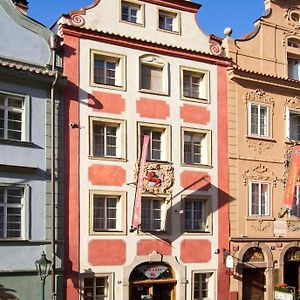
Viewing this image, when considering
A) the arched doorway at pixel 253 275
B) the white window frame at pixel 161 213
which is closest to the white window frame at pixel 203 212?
the white window frame at pixel 161 213

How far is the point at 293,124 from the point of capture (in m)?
26.0

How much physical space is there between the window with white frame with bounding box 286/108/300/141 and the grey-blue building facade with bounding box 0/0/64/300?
10530 millimetres

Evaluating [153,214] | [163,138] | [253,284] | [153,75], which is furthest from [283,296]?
[153,75]

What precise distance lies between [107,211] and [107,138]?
2.63 metres

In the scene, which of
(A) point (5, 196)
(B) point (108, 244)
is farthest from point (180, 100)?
(A) point (5, 196)

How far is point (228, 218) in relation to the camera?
23312 millimetres

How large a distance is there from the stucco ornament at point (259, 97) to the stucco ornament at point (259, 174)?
252 centimetres

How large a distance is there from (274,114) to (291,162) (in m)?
2.15

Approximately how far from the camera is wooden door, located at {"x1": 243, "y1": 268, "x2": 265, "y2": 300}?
23.7 metres

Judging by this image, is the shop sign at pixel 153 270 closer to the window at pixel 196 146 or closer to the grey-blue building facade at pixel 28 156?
the grey-blue building facade at pixel 28 156

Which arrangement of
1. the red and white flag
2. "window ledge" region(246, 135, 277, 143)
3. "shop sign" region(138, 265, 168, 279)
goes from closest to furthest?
the red and white flag
"shop sign" region(138, 265, 168, 279)
"window ledge" region(246, 135, 277, 143)

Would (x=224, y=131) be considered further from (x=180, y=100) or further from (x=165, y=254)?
(x=165, y=254)

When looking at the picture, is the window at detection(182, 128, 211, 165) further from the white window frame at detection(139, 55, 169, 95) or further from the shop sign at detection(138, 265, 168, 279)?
the shop sign at detection(138, 265, 168, 279)

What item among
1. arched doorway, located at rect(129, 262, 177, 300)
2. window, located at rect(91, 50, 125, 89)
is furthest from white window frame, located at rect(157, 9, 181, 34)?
arched doorway, located at rect(129, 262, 177, 300)
